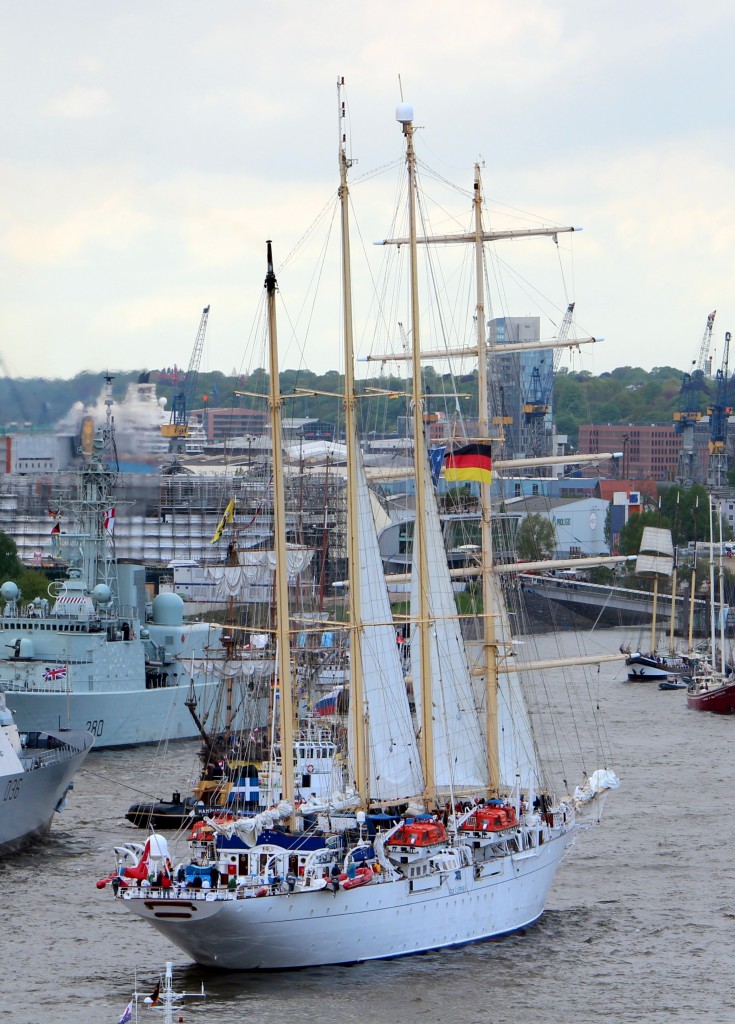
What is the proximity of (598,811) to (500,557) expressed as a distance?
7919mm

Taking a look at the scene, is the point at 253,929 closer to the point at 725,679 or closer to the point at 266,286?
the point at 266,286

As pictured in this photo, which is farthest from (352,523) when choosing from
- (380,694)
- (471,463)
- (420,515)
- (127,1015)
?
(127,1015)

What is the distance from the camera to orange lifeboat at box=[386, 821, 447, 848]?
4219cm

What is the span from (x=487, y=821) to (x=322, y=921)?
19.4 ft

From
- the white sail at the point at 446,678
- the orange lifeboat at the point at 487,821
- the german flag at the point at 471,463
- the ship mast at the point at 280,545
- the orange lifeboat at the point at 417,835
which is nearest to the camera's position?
the orange lifeboat at the point at 417,835

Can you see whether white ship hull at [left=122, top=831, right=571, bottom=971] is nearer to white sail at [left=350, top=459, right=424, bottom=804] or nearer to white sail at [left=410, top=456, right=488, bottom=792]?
white sail at [left=350, top=459, right=424, bottom=804]

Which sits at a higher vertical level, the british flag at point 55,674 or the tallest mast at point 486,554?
the tallest mast at point 486,554

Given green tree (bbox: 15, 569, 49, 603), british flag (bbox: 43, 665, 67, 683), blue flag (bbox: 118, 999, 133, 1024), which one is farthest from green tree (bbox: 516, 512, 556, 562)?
blue flag (bbox: 118, 999, 133, 1024)

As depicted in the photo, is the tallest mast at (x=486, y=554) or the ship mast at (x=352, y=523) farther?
the tallest mast at (x=486, y=554)

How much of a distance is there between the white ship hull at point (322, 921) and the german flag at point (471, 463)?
1197 centimetres

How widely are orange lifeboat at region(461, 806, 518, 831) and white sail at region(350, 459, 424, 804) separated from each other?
1.81m

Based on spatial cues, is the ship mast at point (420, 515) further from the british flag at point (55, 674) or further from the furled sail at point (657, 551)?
the furled sail at point (657, 551)

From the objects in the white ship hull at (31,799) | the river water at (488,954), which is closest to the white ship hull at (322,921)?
the river water at (488,954)

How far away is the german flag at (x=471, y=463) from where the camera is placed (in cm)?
5178
